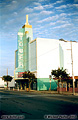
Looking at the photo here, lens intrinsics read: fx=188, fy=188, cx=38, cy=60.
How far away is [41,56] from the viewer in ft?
210

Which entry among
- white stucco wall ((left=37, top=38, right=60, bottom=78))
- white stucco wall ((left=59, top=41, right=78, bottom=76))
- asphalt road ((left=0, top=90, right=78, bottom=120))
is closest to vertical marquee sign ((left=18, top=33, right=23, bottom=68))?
white stucco wall ((left=37, top=38, right=60, bottom=78))

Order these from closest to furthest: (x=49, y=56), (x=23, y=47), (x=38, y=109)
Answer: (x=38, y=109), (x=49, y=56), (x=23, y=47)

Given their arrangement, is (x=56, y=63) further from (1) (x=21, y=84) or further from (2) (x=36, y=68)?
(1) (x=21, y=84)

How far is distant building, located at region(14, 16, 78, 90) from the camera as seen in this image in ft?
209

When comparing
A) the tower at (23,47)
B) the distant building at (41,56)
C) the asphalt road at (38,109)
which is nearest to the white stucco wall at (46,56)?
the distant building at (41,56)

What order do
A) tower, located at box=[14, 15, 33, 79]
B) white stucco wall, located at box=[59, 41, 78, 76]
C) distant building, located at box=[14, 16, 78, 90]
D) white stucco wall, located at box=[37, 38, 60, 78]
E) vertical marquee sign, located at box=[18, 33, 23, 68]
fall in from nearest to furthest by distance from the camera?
1. distant building, located at box=[14, 16, 78, 90]
2. white stucco wall, located at box=[37, 38, 60, 78]
3. white stucco wall, located at box=[59, 41, 78, 76]
4. tower, located at box=[14, 15, 33, 79]
5. vertical marquee sign, located at box=[18, 33, 23, 68]

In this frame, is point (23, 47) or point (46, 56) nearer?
point (46, 56)

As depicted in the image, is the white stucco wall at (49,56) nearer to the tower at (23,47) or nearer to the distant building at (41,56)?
the distant building at (41,56)

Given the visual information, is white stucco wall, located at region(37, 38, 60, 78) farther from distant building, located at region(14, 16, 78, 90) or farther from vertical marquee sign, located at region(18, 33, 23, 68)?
vertical marquee sign, located at region(18, 33, 23, 68)

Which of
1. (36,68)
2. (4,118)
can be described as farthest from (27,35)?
(4,118)

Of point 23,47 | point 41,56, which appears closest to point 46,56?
point 41,56

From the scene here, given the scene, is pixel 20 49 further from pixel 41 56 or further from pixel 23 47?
pixel 41 56

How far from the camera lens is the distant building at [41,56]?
63819 millimetres

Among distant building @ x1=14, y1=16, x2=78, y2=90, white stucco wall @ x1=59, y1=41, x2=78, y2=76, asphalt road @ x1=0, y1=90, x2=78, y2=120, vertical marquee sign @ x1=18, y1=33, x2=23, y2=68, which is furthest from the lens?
vertical marquee sign @ x1=18, y1=33, x2=23, y2=68
